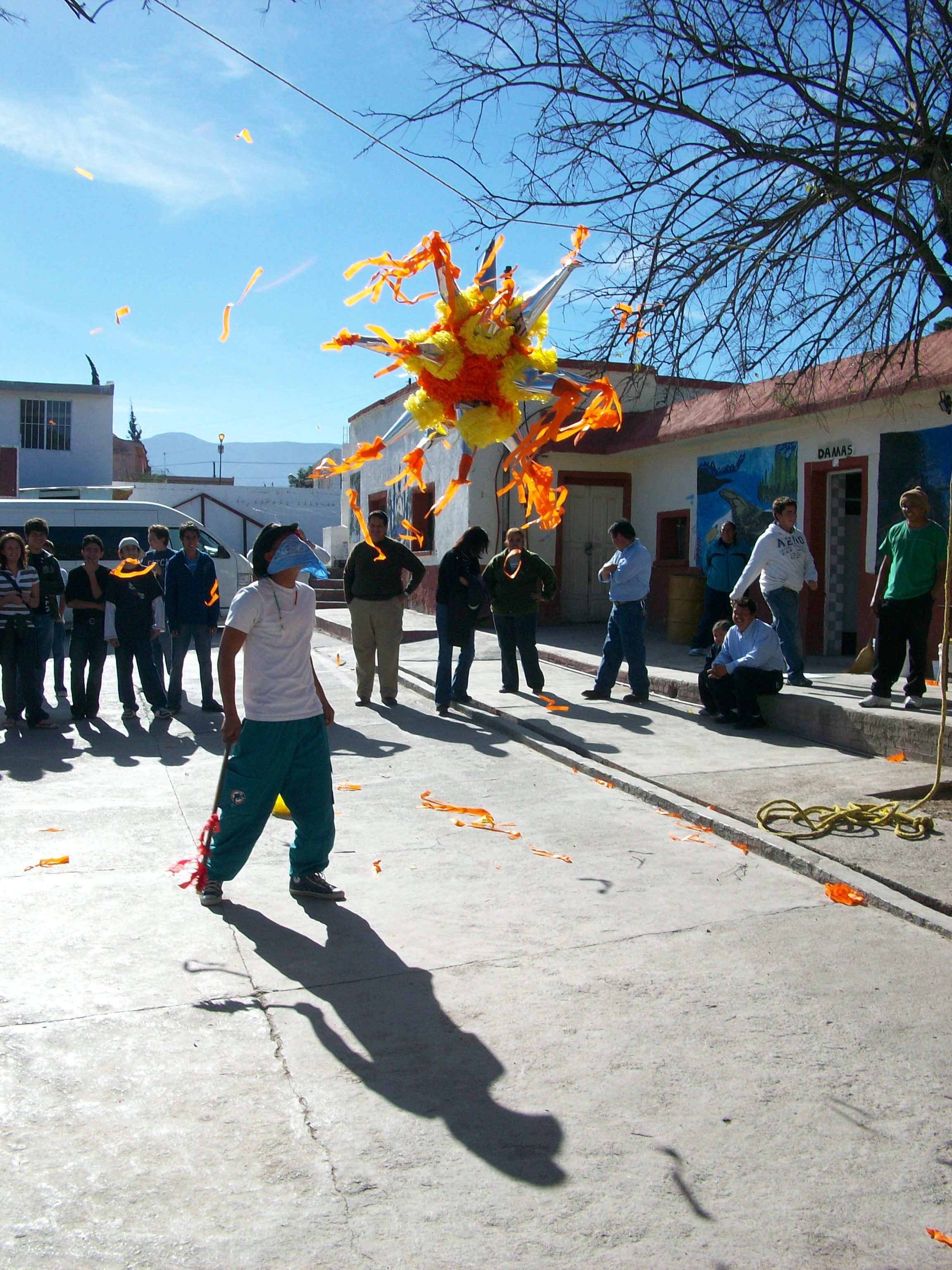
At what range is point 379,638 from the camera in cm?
1019

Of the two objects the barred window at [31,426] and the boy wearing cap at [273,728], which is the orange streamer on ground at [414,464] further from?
the barred window at [31,426]

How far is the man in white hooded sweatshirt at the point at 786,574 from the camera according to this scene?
9.30 metres

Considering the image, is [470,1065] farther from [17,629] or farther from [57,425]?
[57,425]

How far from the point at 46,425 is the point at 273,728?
115 ft

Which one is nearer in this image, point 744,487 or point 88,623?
point 88,623

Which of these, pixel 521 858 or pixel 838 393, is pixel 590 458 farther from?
pixel 521 858

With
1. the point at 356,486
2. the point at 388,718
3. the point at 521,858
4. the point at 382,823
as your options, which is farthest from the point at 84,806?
the point at 356,486

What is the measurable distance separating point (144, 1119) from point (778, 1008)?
2082 millimetres

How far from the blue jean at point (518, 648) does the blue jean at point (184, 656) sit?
282 centimetres

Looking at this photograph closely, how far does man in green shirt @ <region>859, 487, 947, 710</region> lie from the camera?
307 inches

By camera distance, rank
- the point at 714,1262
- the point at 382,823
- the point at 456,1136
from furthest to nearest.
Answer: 1. the point at 382,823
2. the point at 456,1136
3. the point at 714,1262

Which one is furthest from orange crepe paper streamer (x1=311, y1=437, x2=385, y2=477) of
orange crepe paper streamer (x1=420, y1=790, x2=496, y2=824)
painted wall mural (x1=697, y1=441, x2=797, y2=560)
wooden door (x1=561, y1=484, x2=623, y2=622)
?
wooden door (x1=561, y1=484, x2=623, y2=622)

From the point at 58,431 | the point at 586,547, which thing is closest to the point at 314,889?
the point at 586,547

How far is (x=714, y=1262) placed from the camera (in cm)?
233
